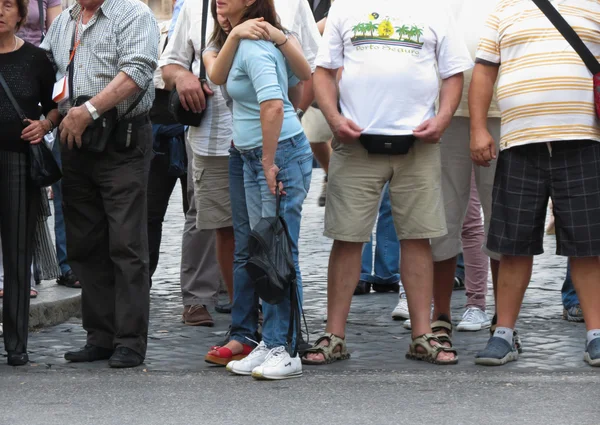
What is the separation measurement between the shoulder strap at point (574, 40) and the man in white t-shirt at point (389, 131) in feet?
1.56

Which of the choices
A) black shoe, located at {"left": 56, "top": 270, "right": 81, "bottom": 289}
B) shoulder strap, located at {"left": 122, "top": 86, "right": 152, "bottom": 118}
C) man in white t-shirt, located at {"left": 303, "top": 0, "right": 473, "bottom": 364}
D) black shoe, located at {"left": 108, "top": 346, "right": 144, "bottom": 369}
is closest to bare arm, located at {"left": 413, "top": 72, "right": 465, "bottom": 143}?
man in white t-shirt, located at {"left": 303, "top": 0, "right": 473, "bottom": 364}

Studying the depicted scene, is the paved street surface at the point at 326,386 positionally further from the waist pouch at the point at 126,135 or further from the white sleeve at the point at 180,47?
the white sleeve at the point at 180,47

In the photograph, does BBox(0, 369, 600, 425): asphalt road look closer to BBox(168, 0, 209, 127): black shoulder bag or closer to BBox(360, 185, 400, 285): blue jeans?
BBox(168, 0, 209, 127): black shoulder bag

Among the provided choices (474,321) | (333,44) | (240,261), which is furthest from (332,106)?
(474,321)

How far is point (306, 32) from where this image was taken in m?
6.79

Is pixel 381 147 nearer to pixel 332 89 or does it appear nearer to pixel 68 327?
pixel 332 89

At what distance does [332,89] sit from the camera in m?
6.35

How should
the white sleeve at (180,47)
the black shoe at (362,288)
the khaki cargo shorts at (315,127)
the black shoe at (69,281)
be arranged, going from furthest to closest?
the khaki cargo shorts at (315,127) < the black shoe at (362,288) < the black shoe at (69,281) < the white sleeve at (180,47)

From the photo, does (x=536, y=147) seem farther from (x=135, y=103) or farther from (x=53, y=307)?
(x=53, y=307)

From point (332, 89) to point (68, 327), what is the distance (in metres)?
2.18

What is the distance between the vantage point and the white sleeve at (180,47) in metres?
7.02

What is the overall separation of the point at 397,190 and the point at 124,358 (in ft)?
4.93

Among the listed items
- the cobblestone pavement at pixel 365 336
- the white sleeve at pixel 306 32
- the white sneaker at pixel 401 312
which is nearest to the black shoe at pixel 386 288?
the cobblestone pavement at pixel 365 336

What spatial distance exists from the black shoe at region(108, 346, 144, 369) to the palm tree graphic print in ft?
5.90
